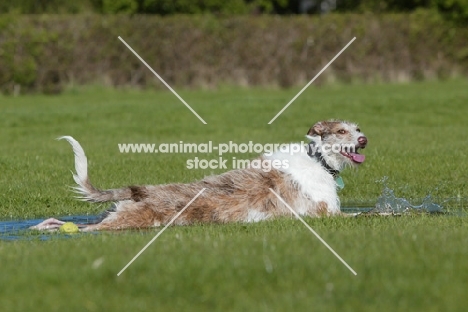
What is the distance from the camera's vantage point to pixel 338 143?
1141 cm

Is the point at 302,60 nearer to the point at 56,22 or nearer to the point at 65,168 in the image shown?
the point at 56,22

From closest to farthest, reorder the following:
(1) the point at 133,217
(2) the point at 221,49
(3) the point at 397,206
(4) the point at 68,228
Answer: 1. (4) the point at 68,228
2. (1) the point at 133,217
3. (3) the point at 397,206
4. (2) the point at 221,49

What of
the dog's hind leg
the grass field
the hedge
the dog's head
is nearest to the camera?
the grass field

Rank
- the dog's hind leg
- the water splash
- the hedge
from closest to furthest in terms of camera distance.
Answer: the dog's hind leg, the water splash, the hedge

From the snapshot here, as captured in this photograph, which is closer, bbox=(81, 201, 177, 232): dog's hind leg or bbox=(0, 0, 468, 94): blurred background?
bbox=(81, 201, 177, 232): dog's hind leg

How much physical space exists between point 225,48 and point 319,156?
24936mm

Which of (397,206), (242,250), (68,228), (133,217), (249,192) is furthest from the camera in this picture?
(397,206)

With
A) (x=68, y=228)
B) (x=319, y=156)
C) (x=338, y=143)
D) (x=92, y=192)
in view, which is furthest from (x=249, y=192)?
(x=68, y=228)

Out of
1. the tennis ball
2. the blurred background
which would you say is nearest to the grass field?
the tennis ball

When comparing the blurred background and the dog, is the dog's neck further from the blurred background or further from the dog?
the blurred background

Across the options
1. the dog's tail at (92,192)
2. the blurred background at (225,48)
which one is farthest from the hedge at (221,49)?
the dog's tail at (92,192)

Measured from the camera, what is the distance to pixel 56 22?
3328cm

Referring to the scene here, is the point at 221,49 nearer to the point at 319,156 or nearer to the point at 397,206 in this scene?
the point at 397,206

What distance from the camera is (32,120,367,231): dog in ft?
35.6
